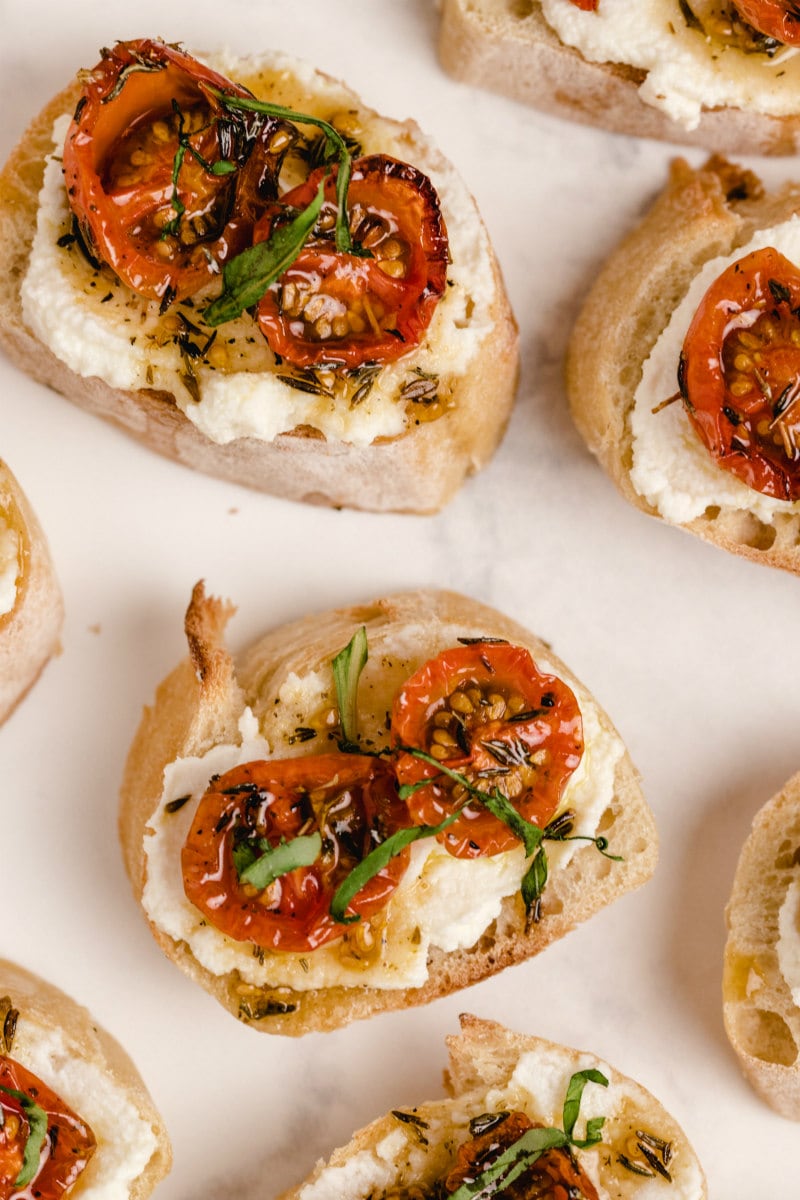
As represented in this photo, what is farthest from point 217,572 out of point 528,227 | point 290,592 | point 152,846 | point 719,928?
point 719,928

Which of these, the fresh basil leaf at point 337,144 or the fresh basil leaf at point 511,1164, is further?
the fresh basil leaf at point 511,1164

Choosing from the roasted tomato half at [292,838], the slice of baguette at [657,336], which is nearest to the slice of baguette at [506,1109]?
the roasted tomato half at [292,838]

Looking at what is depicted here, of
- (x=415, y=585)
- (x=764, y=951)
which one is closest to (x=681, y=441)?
(x=415, y=585)

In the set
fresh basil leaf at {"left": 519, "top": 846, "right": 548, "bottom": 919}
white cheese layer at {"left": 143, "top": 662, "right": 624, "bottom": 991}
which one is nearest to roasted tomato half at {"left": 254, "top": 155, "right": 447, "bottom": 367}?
white cheese layer at {"left": 143, "top": 662, "right": 624, "bottom": 991}

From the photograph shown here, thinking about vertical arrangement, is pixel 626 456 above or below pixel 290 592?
above

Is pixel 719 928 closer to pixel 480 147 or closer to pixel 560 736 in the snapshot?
pixel 560 736

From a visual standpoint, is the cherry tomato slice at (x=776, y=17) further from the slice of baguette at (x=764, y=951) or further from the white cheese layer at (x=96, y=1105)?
the white cheese layer at (x=96, y=1105)
